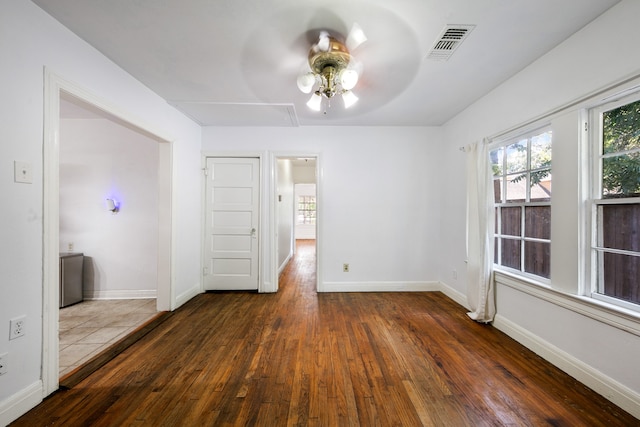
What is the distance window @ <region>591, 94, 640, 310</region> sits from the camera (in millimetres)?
1593

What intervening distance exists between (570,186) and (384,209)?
211 cm

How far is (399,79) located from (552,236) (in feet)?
6.28

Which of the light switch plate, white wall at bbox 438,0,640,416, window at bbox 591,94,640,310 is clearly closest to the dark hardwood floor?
white wall at bbox 438,0,640,416

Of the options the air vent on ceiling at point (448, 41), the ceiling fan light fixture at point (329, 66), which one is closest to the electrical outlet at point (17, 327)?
the ceiling fan light fixture at point (329, 66)

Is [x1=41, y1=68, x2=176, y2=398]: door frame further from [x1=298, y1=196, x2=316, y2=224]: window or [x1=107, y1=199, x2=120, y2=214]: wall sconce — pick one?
[x1=298, y1=196, x2=316, y2=224]: window

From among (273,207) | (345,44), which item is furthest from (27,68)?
(273,207)

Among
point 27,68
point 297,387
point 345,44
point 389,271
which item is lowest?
point 297,387

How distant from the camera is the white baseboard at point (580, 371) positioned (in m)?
1.49

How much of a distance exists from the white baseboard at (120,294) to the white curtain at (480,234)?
411 cm

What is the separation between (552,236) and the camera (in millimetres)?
2016

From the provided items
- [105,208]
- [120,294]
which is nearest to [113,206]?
[105,208]

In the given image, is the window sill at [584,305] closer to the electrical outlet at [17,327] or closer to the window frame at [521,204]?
the window frame at [521,204]

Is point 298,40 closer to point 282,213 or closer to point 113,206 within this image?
point 113,206

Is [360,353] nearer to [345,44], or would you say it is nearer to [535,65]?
[345,44]
